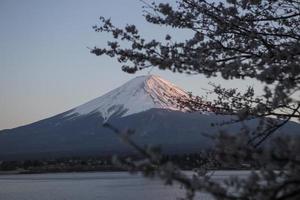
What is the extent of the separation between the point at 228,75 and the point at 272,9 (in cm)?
95

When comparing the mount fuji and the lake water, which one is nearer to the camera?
the lake water

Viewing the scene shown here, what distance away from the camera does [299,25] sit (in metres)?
4.18

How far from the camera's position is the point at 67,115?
142625 mm

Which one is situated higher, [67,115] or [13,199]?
[67,115]

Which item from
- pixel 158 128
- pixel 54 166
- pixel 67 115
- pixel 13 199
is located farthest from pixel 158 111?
pixel 13 199

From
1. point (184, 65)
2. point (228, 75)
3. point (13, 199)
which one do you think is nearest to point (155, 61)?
point (184, 65)

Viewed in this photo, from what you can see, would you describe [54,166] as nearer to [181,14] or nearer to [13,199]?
[13,199]

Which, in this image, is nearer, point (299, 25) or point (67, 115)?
point (299, 25)

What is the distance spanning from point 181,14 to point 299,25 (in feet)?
2.71

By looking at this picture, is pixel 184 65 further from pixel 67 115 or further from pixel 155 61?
pixel 67 115

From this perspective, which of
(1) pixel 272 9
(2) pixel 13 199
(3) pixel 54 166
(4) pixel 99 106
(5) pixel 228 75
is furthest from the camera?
(4) pixel 99 106

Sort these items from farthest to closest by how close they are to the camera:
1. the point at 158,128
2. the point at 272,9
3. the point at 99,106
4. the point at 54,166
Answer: the point at 99,106, the point at 158,128, the point at 54,166, the point at 272,9

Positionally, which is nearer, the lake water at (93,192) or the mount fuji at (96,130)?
the lake water at (93,192)

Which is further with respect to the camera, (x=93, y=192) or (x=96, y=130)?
(x=96, y=130)
